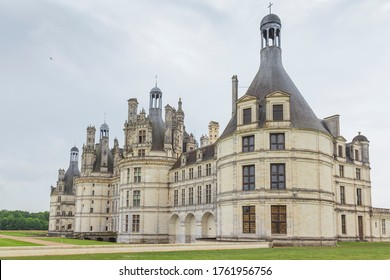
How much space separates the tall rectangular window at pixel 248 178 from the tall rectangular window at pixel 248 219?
157 centimetres

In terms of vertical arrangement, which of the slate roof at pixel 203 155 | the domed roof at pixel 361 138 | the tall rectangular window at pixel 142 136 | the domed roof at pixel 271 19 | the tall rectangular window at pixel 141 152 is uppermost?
the domed roof at pixel 271 19

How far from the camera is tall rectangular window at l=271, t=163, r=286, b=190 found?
33.4m

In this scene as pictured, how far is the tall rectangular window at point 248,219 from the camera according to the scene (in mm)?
33719

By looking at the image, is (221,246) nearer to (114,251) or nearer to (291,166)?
(114,251)

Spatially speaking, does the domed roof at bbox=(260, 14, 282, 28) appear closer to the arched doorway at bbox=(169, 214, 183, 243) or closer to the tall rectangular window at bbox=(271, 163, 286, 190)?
the tall rectangular window at bbox=(271, 163, 286, 190)

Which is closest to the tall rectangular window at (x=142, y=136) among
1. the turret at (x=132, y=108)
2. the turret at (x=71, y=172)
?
the turret at (x=132, y=108)

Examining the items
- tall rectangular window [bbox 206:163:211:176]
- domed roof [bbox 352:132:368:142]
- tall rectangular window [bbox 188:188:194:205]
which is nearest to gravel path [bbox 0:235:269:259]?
tall rectangular window [bbox 206:163:211:176]

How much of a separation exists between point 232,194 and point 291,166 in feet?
17.5

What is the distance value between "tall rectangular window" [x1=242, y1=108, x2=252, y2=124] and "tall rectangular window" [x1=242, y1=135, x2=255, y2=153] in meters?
1.33

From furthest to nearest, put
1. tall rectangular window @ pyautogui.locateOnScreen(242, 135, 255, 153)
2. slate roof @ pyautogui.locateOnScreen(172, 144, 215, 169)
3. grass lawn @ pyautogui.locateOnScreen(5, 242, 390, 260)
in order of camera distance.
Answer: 1. slate roof @ pyautogui.locateOnScreen(172, 144, 215, 169)
2. tall rectangular window @ pyautogui.locateOnScreen(242, 135, 255, 153)
3. grass lawn @ pyautogui.locateOnScreen(5, 242, 390, 260)

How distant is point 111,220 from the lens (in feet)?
241

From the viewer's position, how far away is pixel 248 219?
34.1 m

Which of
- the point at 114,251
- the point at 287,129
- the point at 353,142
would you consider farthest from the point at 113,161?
the point at 114,251

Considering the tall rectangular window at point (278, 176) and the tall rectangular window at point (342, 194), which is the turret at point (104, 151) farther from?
the tall rectangular window at point (278, 176)
